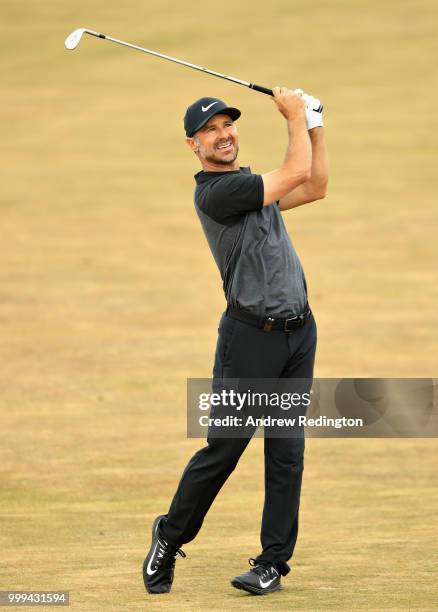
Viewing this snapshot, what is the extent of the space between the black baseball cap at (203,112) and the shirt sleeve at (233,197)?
25 centimetres

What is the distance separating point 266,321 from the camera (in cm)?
527

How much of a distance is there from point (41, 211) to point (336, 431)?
8923 millimetres

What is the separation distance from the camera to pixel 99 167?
64.7ft

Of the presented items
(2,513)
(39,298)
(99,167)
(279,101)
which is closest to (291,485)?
(279,101)

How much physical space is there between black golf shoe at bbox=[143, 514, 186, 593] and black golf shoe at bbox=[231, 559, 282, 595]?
0.26 m

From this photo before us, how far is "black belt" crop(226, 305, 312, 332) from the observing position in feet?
17.3

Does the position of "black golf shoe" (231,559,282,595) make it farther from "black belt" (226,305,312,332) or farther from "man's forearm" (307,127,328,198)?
"man's forearm" (307,127,328,198)

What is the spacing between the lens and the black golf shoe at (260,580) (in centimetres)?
527

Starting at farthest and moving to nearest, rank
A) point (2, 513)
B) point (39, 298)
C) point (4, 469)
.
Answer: point (39, 298), point (4, 469), point (2, 513)

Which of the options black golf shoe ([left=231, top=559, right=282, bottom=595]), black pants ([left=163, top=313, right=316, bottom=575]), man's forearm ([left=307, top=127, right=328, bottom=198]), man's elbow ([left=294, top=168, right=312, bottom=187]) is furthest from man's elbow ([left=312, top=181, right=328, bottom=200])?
black golf shoe ([left=231, top=559, right=282, bottom=595])

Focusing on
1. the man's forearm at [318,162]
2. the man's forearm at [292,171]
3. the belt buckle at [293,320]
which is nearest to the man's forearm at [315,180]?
the man's forearm at [318,162]

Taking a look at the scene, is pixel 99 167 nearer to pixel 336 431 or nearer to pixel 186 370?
pixel 186 370

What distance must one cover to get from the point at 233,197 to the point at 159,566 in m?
1.45

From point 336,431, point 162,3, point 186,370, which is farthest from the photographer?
point 162,3
